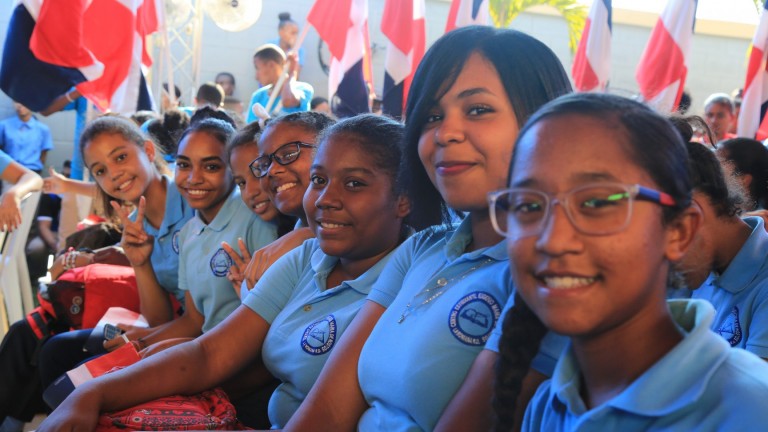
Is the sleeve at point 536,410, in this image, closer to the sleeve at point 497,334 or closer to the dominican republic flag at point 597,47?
the sleeve at point 497,334

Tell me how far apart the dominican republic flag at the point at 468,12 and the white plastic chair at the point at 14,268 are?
3211mm

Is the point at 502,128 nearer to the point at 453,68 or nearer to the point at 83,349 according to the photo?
the point at 453,68

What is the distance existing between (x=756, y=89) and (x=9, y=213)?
14.8 ft

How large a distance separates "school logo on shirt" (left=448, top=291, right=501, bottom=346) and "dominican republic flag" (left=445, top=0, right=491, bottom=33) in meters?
4.44

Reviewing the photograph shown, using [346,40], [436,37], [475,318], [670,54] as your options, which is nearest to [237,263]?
[475,318]

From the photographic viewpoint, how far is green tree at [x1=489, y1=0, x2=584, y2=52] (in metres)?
10.3

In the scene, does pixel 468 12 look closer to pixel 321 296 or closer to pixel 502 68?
pixel 321 296

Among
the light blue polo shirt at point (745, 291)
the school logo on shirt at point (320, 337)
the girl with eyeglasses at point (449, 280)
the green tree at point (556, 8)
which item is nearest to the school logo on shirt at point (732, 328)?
the light blue polo shirt at point (745, 291)

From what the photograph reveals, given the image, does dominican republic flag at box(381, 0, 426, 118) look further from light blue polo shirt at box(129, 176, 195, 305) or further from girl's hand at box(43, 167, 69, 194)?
light blue polo shirt at box(129, 176, 195, 305)

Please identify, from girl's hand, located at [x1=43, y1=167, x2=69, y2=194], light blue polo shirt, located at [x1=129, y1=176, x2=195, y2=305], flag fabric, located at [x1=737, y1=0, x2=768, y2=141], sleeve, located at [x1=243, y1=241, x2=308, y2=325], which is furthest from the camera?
flag fabric, located at [x1=737, y1=0, x2=768, y2=141]

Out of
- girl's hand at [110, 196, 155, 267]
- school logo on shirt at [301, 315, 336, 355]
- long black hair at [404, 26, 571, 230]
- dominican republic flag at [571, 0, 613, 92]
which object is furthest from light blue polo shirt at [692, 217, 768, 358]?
dominican republic flag at [571, 0, 613, 92]

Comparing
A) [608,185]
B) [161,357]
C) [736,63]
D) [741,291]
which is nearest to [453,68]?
[608,185]

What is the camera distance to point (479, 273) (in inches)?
56.4

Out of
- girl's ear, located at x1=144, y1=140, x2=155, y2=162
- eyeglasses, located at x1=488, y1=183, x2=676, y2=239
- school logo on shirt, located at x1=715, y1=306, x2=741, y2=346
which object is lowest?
school logo on shirt, located at x1=715, y1=306, x2=741, y2=346
